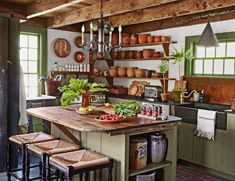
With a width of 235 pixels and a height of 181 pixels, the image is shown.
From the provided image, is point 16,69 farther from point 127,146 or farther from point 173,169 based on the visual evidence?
point 173,169

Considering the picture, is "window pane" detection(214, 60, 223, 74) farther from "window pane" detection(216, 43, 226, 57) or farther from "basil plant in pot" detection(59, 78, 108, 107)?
"basil plant in pot" detection(59, 78, 108, 107)

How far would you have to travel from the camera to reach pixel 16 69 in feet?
14.5

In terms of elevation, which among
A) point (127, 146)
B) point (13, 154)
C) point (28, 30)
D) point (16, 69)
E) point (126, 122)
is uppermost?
point (28, 30)

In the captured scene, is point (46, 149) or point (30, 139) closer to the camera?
point (46, 149)

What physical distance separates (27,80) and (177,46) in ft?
9.73

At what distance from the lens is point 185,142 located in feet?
15.8

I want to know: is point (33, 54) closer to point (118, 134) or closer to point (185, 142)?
point (185, 142)

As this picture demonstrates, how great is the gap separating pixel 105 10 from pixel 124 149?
263 cm

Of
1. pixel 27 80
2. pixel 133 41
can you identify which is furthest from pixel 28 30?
pixel 133 41

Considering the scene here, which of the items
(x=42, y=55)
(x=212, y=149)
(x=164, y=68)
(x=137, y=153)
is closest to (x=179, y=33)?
(x=164, y=68)

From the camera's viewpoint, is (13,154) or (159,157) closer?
(159,157)

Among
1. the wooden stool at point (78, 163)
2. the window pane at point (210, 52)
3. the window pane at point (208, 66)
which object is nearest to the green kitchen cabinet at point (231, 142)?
the window pane at point (208, 66)

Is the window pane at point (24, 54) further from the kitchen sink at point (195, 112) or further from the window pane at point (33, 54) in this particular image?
the kitchen sink at point (195, 112)

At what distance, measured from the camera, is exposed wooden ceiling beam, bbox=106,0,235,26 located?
159 inches
